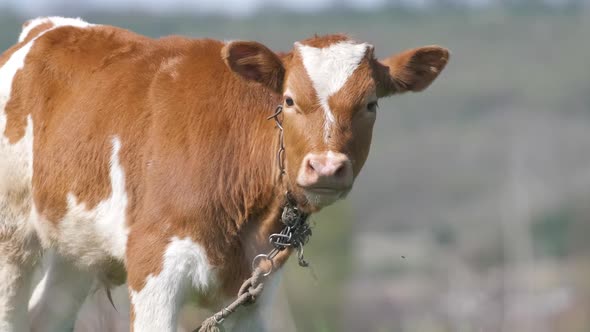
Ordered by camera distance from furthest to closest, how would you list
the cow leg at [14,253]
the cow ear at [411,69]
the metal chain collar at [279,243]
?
the cow leg at [14,253]
the cow ear at [411,69]
the metal chain collar at [279,243]

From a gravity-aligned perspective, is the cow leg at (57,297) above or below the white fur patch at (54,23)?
below

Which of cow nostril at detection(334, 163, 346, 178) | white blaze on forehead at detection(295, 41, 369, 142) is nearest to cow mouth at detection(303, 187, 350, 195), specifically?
cow nostril at detection(334, 163, 346, 178)

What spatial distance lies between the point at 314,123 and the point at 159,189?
55.3 inches

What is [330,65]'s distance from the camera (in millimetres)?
10930

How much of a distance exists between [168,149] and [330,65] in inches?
57.5

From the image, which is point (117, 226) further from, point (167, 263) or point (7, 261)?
point (7, 261)

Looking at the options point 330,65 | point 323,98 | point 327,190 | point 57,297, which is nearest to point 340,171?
point 327,190

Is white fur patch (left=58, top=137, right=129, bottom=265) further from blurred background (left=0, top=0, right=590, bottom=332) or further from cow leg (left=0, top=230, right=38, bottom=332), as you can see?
blurred background (left=0, top=0, right=590, bottom=332)

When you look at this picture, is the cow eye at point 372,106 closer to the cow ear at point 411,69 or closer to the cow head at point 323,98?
the cow head at point 323,98

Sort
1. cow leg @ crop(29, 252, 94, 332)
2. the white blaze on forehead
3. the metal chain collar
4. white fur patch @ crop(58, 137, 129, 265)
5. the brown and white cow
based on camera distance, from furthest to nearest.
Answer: cow leg @ crop(29, 252, 94, 332) → white fur patch @ crop(58, 137, 129, 265) → the metal chain collar → the brown and white cow → the white blaze on forehead

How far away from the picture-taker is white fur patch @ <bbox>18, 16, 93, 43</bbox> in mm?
12992

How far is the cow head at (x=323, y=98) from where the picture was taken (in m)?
10.6

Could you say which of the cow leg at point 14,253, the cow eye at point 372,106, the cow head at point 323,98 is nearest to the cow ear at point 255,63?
the cow head at point 323,98

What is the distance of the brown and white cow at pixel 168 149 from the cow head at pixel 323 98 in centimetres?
1
